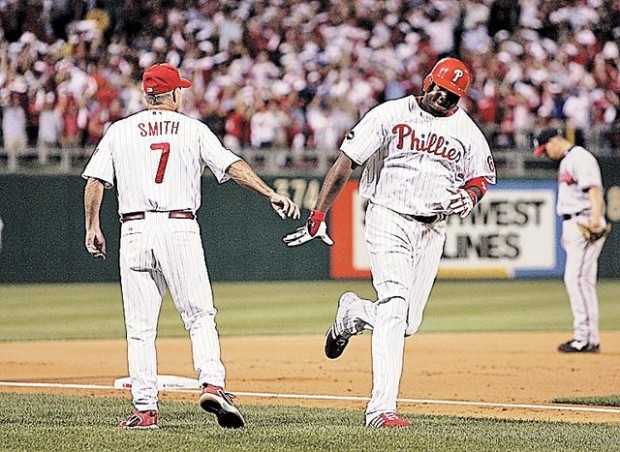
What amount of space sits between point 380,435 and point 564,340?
7.39m

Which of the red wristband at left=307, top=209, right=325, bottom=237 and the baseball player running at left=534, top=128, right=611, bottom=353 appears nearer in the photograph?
the red wristband at left=307, top=209, right=325, bottom=237

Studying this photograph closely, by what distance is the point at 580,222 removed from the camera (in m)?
12.0

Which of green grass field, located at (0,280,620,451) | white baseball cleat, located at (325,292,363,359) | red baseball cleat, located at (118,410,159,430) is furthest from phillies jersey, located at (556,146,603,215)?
red baseball cleat, located at (118,410,159,430)

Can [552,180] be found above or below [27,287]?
above

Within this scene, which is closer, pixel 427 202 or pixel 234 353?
pixel 427 202

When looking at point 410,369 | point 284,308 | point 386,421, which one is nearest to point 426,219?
point 386,421

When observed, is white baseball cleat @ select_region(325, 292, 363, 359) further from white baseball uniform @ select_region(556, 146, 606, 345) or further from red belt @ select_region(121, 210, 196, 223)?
white baseball uniform @ select_region(556, 146, 606, 345)

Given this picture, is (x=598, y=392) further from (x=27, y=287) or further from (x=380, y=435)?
(x=27, y=287)

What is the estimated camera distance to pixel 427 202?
7.32m

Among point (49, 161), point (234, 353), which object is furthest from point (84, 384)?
point (49, 161)

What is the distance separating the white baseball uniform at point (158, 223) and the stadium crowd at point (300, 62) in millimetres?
12673

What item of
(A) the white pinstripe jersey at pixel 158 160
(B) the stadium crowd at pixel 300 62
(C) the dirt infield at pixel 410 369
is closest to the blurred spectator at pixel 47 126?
(B) the stadium crowd at pixel 300 62

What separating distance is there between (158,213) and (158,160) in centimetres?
27

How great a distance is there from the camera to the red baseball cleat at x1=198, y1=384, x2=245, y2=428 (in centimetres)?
661
